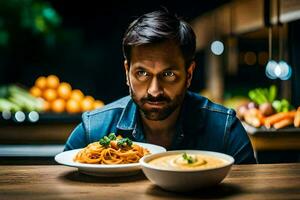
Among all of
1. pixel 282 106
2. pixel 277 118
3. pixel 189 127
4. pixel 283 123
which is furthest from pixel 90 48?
pixel 189 127

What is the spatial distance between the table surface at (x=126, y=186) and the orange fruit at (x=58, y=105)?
135 inches

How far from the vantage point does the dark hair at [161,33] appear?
2.72 metres

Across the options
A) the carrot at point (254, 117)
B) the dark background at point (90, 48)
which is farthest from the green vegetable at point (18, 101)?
the carrot at point (254, 117)

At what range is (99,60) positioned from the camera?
8984 millimetres

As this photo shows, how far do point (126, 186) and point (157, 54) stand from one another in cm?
99

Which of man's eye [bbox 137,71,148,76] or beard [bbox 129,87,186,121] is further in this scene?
man's eye [bbox 137,71,148,76]

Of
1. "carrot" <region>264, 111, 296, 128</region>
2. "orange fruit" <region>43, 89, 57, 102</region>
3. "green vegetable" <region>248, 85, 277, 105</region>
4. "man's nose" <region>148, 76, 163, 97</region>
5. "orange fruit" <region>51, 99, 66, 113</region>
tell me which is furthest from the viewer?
"green vegetable" <region>248, 85, 277, 105</region>

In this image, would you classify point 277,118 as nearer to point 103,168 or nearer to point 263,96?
point 263,96

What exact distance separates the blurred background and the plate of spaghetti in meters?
1.72

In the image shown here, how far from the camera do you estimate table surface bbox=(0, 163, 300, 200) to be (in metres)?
1.76

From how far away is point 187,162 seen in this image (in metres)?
1.76

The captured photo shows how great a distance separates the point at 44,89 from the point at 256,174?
436 cm

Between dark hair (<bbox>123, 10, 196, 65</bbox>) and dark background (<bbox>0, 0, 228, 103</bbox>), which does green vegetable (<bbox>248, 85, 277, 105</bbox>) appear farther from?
dark hair (<bbox>123, 10, 196, 65</bbox>)

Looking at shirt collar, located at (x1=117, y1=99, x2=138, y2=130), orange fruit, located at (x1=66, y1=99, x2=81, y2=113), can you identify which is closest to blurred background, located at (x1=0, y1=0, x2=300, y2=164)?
orange fruit, located at (x1=66, y1=99, x2=81, y2=113)
